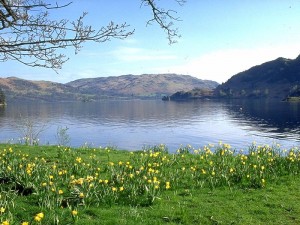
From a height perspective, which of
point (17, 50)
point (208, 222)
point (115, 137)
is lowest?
point (115, 137)

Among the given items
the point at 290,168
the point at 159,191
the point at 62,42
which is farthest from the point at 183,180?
the point at 62,42

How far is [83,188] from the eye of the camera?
404 inches

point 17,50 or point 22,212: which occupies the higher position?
point 17,50

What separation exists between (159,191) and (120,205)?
156 centimetres

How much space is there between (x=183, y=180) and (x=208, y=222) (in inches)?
152

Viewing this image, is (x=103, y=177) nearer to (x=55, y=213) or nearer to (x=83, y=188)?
(x=83, y=188)

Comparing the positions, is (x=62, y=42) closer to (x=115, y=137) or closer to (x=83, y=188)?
(x=83, y=188)

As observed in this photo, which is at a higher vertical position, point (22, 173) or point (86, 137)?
point (22, 173)

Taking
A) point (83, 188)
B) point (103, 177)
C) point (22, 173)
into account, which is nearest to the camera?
point (83, 188)

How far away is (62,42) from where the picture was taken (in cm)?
843

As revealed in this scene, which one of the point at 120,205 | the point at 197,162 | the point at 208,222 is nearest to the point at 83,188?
the point at 120,205

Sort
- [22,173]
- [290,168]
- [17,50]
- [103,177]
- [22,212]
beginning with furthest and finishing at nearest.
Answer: [290,168] < [103,177] < [22,173] < [22,212] < [17,50]

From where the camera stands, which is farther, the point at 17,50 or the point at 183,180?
the point at 183,180

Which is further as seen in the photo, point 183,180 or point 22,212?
point 183,180
